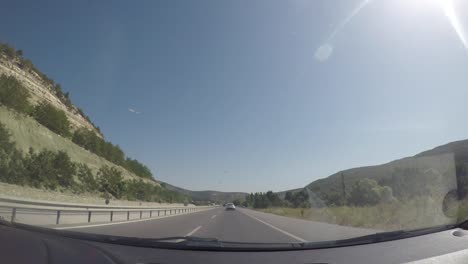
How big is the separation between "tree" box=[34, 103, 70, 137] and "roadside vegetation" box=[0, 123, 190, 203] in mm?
8943

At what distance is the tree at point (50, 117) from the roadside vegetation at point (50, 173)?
894cm

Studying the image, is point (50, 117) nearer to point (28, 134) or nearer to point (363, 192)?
point (28, 134)

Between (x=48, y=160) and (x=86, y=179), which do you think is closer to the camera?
(x=48, y=160)

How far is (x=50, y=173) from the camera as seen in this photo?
28.9 meters

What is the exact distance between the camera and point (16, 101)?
32.1 meters

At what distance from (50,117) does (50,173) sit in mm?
18821

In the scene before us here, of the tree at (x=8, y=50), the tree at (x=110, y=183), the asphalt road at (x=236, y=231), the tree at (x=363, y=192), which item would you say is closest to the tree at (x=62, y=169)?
the tree at (x=110, y=183)

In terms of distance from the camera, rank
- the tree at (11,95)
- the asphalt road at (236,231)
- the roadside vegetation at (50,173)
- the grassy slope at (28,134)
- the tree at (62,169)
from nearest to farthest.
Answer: the asphalt road at (236,231)
the roadside vegetation at (50,173)
the grassy slope at (28,134)
the tree at (11,95)
the tree at (62,169)

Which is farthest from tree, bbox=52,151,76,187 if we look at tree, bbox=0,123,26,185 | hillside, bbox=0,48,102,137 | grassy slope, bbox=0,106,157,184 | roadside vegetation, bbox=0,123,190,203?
hillside, bbox=0,48,102,137

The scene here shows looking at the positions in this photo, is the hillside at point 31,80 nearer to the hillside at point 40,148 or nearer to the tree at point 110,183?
the hillside at point 40,148

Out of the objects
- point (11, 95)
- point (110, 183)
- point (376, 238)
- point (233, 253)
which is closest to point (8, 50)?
point (110, 183)

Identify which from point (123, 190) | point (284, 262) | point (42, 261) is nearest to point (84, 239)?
point (42, 261)

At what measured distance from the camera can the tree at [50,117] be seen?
1719 inches

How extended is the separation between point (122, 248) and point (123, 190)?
49440 mm
